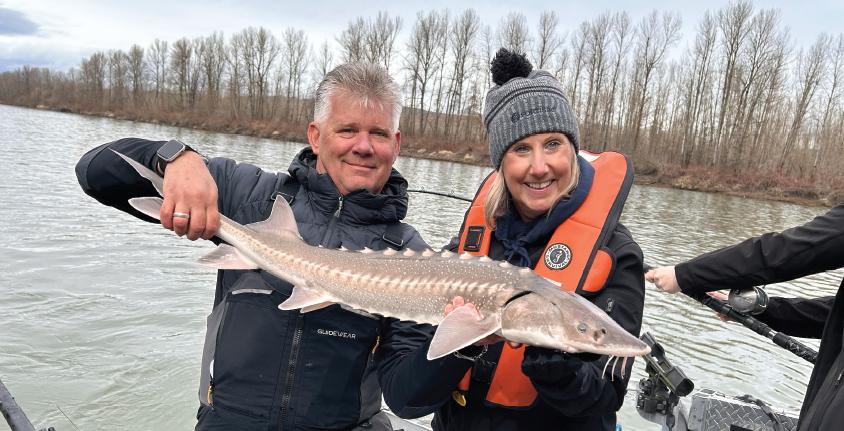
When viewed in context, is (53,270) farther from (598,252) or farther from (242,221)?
(598,252)

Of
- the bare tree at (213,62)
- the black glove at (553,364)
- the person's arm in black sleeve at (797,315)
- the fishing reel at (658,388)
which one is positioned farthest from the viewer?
the bare tree at (213,62)

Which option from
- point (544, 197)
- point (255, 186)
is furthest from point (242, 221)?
point (544, 197)

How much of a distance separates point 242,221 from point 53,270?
561 cm

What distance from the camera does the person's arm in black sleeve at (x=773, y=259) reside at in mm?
2016

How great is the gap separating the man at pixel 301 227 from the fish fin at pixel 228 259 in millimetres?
68

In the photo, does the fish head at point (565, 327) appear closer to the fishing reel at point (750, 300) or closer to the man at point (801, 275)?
the man at point (801, 275)

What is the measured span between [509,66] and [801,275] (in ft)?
Answer: 4.59

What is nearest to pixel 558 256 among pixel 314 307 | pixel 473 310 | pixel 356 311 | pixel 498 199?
pixel 498 199

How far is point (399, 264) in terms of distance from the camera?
1761mm

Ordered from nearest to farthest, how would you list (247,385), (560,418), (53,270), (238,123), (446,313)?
(446,313), (247,385), (560,418), (53,270), (238,123)

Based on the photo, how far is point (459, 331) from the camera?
1.49 meters

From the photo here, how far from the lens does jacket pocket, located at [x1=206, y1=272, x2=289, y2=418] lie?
174cm

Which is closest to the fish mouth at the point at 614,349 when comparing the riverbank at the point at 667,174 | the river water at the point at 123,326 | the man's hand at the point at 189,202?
the man's hand at the point at 189,202

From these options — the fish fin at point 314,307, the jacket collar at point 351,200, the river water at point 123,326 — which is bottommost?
the river water at point 123,326
